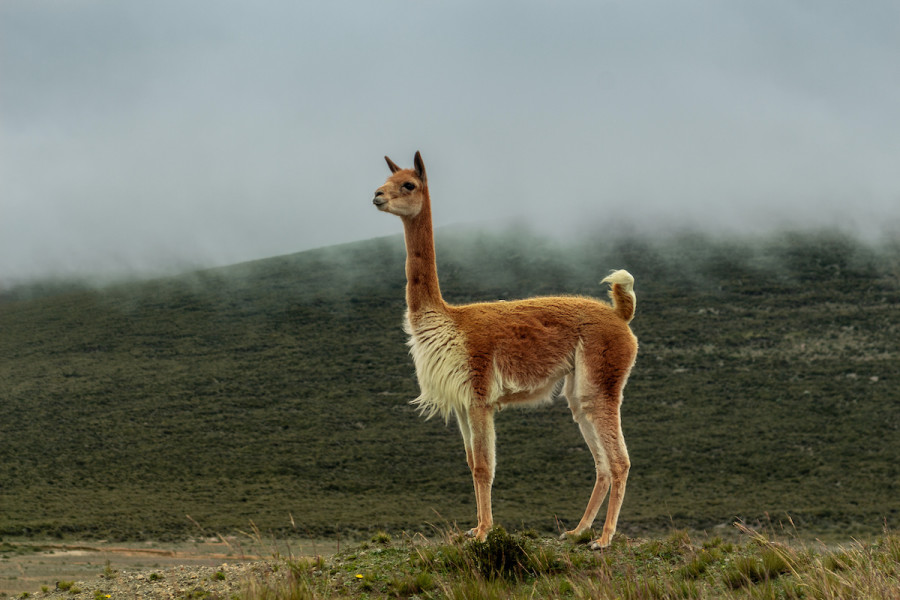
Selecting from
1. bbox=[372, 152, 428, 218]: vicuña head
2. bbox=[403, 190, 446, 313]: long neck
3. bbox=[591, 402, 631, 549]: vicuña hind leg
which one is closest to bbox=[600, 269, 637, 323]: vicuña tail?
bbox=[591, 402, 631, 549]: vicuña hind leg

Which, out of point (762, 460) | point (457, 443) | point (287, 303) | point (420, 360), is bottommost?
point (762, 460)

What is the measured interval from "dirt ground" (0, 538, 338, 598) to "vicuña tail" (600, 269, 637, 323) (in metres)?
14.9

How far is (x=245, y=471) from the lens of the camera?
163 feet

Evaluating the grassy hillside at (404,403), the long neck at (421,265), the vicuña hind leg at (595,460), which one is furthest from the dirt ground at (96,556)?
the long neck at (421,265)

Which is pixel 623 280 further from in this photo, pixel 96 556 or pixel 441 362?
pixel 96 556

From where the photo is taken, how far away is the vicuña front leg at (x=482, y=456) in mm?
8797

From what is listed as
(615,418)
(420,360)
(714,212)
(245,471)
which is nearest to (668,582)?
(615,418)

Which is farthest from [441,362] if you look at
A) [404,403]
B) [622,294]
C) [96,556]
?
Answer: [404,403]

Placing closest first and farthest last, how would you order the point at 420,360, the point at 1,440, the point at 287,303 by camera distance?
the point at 420,360
the point at 1,440
the point at 287,303

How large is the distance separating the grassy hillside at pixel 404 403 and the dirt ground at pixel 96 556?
2.59 metres

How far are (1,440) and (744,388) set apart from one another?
5175 centimetres

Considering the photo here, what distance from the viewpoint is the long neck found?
9398 millimetres

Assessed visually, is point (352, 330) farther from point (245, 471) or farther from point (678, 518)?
point (678, 518)

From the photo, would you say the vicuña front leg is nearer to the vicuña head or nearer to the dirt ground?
the vicuña head
